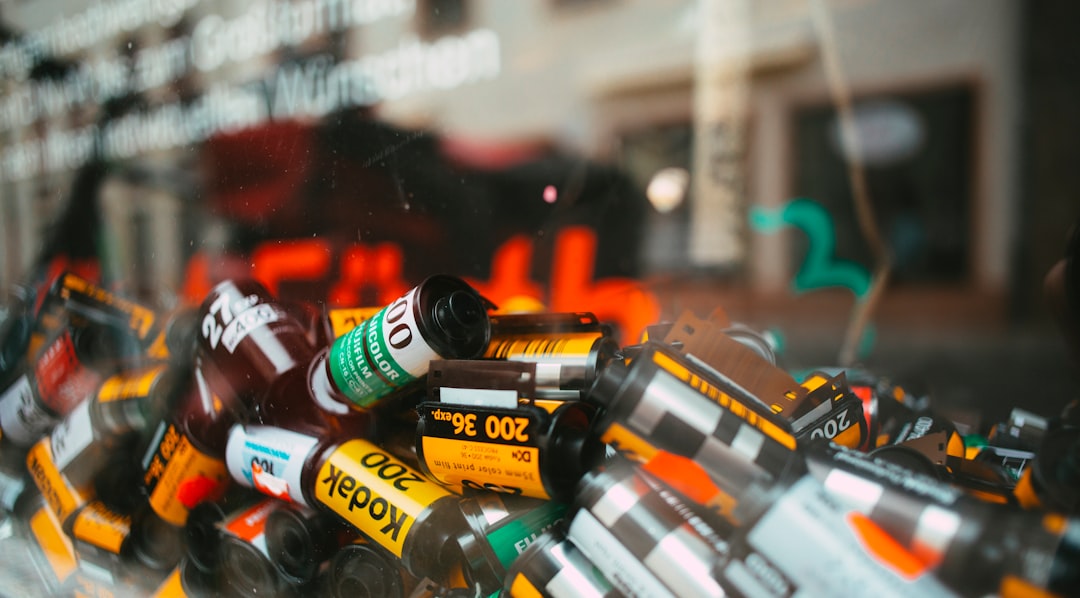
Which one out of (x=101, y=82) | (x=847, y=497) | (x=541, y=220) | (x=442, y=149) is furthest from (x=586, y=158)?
(x=847, y=497)

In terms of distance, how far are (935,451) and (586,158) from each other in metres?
3.07

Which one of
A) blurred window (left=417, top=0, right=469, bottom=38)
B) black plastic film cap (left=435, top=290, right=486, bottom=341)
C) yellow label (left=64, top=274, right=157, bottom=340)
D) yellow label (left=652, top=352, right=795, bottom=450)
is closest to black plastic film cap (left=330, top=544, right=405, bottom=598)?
black plastic film cap (left=435, top=290, right=486, bottom=341)

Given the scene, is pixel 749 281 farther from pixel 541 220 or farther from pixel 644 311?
pixel 541 220

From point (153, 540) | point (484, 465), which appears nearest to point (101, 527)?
point (153, 540)

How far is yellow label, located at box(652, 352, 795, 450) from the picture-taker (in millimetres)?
853

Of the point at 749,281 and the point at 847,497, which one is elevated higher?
the point at 847,497

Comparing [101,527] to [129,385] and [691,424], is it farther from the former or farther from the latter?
[691,424]

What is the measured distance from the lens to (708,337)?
1052 mm

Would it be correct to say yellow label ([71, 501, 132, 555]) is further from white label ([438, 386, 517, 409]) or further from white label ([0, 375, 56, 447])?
white label ([438, 386, 517, 409])

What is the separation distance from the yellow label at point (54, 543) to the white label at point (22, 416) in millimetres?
169

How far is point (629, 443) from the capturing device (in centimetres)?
87

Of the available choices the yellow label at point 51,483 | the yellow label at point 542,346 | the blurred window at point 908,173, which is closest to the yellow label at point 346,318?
the yellow label at point 542,346

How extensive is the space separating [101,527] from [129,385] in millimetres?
270

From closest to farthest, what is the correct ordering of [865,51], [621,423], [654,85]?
[621,423]
[865,51]
[654,85]
